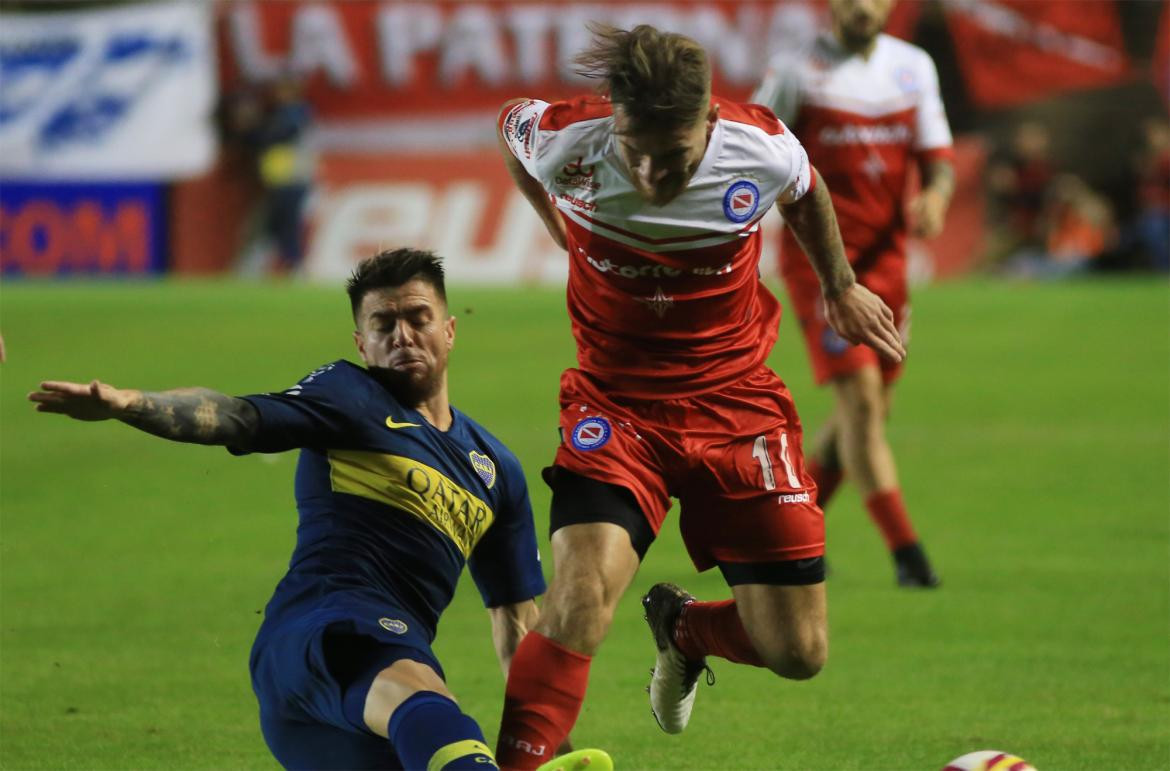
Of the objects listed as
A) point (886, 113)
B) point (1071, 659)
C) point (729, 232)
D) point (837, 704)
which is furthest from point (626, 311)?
point (886, 113)

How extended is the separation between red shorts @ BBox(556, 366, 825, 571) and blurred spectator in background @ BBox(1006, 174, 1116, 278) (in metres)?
17.5

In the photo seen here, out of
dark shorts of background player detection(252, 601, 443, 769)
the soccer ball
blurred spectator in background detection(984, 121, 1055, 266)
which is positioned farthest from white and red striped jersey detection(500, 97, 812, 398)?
blurred spectator in background detection(984, 121, 1055, 266)

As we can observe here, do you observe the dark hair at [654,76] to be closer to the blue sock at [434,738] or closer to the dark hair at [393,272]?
the dark hair at [393,272]

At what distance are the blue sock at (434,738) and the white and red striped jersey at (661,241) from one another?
1.36 m

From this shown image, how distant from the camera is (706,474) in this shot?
5.24 meters

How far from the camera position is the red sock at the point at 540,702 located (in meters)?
4.68

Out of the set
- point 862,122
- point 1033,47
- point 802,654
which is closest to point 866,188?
point 862,122

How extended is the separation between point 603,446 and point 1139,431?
8.15m

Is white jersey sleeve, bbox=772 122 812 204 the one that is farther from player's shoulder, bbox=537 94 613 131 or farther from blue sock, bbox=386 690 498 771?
blue sock, bbox=386 690 498 771

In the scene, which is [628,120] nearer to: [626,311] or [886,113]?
[626,311]

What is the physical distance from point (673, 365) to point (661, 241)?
0.40 metres

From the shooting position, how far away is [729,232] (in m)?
5.11

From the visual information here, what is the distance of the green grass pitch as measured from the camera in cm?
585

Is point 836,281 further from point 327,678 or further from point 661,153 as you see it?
point 327,678
